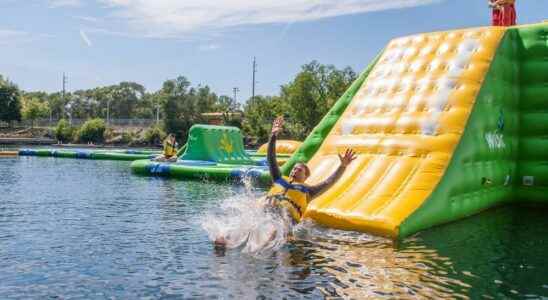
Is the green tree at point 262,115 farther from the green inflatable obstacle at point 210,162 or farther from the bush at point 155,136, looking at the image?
the green inflatable obstacle at point 210,162

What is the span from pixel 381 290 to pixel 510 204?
21.4 ft

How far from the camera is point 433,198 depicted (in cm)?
741

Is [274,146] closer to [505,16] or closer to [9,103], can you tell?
[505,16]

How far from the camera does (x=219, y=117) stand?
55.6 meters

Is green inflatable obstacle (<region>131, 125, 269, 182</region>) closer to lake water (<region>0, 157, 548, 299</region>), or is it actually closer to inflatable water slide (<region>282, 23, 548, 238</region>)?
inflatable water slide (<region>282, 23, 548, 238</region>)

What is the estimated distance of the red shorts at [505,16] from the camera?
11984mm

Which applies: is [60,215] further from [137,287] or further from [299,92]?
[299,92]

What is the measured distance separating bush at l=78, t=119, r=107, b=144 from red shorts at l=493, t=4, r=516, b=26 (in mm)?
45437

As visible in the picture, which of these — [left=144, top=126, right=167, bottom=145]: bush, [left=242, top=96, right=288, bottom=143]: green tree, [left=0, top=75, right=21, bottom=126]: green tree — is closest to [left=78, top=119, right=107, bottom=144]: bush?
[left=144, top=126, right=167, bottom=145]: bush

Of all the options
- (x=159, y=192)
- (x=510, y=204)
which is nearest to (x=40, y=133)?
(x=159, y=192)

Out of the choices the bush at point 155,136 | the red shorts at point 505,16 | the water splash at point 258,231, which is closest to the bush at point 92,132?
the bush at point 155,136

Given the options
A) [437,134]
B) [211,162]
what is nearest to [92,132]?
[211,162]

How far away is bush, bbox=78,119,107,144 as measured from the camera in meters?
52.4

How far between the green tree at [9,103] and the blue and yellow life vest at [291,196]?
187ft
